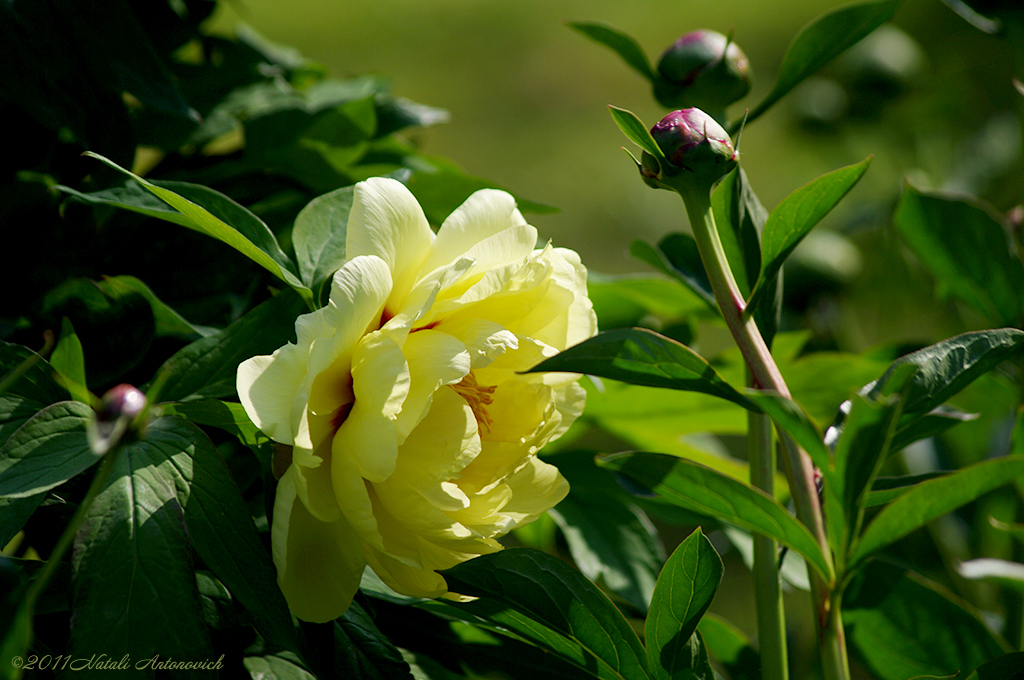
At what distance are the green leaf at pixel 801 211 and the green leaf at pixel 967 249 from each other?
0.16 m

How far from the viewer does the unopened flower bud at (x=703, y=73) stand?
29cm

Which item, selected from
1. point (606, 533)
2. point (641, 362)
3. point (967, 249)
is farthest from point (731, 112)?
point (641, 362)

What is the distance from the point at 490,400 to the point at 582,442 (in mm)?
906

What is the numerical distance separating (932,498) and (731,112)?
3.76 ft

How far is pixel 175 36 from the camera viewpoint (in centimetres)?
41

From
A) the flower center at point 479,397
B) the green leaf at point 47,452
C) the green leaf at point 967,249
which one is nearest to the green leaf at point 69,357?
the green leaf at point 47,452

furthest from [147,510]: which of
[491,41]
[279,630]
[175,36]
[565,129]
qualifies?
[491,41]

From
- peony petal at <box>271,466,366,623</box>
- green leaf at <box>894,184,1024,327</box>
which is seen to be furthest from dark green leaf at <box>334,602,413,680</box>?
green leaf at <box>894,184,1024,327</box>

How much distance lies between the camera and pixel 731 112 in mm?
1257

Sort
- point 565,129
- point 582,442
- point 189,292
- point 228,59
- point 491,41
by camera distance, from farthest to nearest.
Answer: point 491,41 < point 565,129 < point 582,442 < point 228,59 < point 189,292

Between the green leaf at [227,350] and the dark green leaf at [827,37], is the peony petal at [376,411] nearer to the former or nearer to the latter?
the green leaf at [227,350]

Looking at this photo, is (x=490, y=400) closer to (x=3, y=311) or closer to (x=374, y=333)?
(x=374, y=333)

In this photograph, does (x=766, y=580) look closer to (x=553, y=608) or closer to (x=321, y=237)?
(x=553, y=608)

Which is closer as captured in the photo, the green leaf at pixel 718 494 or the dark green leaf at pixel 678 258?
the green leaf at pixel 718 494
